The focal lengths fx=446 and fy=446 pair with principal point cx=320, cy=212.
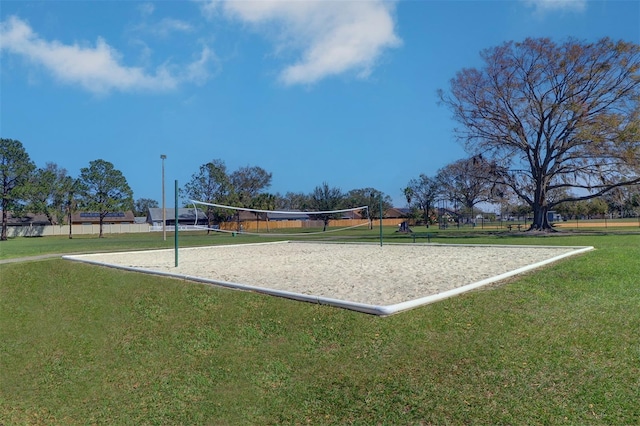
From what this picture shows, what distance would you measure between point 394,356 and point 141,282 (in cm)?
616

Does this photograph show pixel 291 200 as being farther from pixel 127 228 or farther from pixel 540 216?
pixel 540 216

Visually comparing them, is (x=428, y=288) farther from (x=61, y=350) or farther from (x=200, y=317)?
(x=61, y=350)

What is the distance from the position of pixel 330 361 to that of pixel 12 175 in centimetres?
5655

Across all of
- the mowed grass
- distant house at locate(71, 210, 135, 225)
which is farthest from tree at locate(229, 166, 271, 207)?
the mowed grass

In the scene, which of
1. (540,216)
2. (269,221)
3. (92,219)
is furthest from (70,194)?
(540,216)

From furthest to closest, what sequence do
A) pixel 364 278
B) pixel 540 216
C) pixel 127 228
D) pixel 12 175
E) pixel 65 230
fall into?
pixel 127 228 → pixel 65 230 → pixel 12 175 → pixel 540 216 → pixel 364 278

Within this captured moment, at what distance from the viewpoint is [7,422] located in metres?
4.52

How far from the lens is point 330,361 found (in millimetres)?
4770

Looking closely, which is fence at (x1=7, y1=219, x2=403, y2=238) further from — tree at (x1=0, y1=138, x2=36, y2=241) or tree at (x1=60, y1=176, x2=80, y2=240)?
tree at (x1=0, y1=138, x2=36, y2=241)

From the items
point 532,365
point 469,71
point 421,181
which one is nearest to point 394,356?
point 532,365

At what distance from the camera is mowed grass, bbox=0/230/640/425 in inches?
153

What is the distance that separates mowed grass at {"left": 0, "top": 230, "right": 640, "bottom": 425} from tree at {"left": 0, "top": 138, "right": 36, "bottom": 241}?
→ 50.4 metres

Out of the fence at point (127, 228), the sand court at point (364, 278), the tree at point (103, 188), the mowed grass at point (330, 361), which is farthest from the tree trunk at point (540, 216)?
the tree at point (103, 188)

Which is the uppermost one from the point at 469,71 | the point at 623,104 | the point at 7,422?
the point at 469,71
